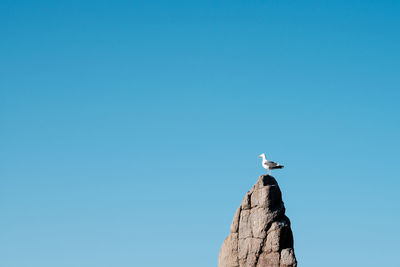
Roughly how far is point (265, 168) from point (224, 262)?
26.3ft

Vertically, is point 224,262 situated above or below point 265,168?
below

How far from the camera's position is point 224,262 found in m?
61.2

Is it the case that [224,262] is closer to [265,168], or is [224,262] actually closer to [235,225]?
[235,225]

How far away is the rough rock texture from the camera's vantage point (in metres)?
56.2

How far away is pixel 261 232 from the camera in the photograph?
189 feet

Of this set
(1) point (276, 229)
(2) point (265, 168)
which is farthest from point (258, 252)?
(2) point (265, 168)

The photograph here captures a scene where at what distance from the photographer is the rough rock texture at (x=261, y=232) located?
56188mm

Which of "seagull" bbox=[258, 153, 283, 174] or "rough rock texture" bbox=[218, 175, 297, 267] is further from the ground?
"seagull" bbox=[258, 153, 283, 174]

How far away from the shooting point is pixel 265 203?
189 ft

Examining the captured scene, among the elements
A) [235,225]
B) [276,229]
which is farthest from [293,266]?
[235,225]

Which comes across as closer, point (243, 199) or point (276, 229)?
point (276, 229)

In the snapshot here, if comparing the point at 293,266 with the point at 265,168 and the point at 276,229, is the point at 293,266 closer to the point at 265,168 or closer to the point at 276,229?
the point at 276,229

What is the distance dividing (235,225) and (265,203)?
14.2ft

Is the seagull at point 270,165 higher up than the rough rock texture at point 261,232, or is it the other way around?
the seagull at point 270,165
